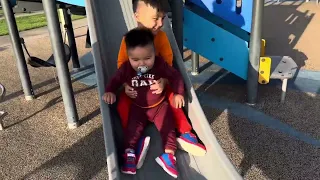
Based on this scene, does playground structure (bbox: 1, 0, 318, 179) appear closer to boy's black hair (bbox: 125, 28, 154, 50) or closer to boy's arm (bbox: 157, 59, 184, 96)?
boy's arm (bbox: 157, 59, 184, 96)

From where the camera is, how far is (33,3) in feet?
16.6

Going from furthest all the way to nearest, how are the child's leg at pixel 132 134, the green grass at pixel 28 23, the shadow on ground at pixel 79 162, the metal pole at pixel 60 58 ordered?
the green grass at pixel 28 23 → the metal pole at pixel 60 58 → the shadow on ground at pixel 79 162 → the child's leg at pixel 132 134

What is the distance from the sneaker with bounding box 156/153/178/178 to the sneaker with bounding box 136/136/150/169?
0.10 metres

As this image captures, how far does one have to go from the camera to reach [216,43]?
13.6 ft

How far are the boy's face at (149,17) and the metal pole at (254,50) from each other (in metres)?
1.45

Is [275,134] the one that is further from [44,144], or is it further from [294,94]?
[44,144]

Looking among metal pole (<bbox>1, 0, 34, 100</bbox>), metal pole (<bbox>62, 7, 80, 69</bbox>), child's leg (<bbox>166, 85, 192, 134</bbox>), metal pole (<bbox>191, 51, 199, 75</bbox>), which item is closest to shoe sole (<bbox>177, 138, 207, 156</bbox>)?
child's leg (<bbox>166, 85, 192, 134</bbox>)

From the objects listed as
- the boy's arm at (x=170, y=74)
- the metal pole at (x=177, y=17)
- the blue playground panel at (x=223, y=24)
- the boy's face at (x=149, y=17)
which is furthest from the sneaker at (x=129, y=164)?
the blue playground panel at (x=223, y=24)

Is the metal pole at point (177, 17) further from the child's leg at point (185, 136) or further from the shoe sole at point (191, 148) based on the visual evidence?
the shoe sole at point (191, 148)

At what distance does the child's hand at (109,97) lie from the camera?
2.42 meters

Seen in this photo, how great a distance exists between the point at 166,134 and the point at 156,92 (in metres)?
0.34

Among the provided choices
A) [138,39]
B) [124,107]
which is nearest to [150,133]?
[124,107]

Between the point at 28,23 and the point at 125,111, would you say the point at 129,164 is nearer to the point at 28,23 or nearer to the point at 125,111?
the point at 125,111

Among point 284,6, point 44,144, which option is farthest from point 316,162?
point 284,6
